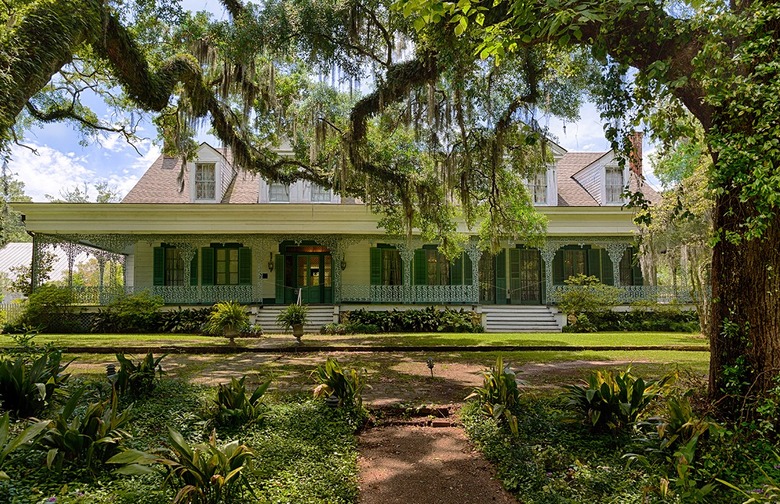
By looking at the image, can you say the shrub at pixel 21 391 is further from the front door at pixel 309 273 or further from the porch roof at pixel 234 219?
the front door at pixel 309 273

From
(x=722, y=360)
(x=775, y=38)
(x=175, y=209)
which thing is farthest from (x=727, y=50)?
(x=175, y=209)

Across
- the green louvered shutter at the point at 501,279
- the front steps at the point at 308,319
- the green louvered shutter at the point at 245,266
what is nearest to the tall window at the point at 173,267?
the green louvered shutter at the point at 245,266

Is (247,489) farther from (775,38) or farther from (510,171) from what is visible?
(510,171)

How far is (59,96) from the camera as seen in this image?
603 inches

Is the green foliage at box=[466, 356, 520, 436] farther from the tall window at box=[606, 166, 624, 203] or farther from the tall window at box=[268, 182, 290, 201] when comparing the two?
the tall window at box=[606, 166, 624, 203]

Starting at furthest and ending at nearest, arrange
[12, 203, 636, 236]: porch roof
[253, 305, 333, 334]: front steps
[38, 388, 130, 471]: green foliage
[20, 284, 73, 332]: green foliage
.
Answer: [12, 203, 636, 236]: porch roof
[253, 305, 333, 334]: front steps
[20, 284, 73, 332]: green foliage
[38, 388, 130, 471]: green foliage

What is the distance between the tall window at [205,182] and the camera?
1889 cm

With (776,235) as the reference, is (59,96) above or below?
above

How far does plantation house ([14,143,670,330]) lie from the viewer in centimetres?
1739

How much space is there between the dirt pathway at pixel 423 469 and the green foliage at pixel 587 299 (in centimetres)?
1332

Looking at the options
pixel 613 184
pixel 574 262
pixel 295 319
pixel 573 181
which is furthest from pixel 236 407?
pixel 573 181

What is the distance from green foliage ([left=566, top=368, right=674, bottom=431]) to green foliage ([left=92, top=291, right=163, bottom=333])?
1536cm

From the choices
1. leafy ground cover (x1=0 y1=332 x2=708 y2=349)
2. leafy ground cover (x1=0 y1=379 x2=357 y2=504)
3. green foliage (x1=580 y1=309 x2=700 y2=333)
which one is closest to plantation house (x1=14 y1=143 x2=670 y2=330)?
green foliage (x1=580 y1=309 x2=700 y2=333)

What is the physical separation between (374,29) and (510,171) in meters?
5.74
